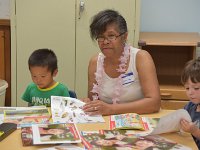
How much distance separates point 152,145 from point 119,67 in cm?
74

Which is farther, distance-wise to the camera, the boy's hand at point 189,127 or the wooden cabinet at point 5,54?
the wooden cabinet at point 5,54

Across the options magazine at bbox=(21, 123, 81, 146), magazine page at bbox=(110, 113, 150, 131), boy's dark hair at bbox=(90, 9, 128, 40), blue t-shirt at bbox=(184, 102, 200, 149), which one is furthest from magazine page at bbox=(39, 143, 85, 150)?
boy's dark hair at bbox=(90, 9, 128, 40)

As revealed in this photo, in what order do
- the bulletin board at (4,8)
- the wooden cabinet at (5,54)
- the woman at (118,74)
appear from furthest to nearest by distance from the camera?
1. the bulletin board at (4,8)
2. the wooden cabinet at (5,54)
3. the woman at (118,74)

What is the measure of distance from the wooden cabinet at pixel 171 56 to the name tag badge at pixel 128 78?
2.76 feet

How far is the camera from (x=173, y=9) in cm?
331

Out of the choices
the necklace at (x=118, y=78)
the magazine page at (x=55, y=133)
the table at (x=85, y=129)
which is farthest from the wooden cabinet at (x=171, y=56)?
the magazine page at (x=55, y=133)

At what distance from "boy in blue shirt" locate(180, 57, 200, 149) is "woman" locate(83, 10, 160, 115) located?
25 cm

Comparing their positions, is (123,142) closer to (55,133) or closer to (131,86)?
(55,133)

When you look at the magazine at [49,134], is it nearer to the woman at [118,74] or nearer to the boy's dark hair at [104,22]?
the woman at [118,74]

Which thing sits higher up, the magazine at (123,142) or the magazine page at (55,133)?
the magazine page at (55,133)

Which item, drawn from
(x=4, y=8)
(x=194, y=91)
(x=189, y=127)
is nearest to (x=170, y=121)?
(x=189, y=127)

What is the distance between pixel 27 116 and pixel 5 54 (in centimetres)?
180

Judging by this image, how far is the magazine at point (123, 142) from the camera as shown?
52.4 inches

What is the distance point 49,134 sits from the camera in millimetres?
1414
